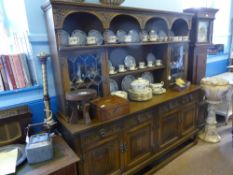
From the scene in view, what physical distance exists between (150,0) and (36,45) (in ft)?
5.08

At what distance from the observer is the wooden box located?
1.50 metres

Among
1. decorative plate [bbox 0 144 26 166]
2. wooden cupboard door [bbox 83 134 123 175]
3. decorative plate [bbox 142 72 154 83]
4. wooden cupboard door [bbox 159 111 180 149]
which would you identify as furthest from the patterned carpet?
decorative plate [bbox 0 144 26 166]

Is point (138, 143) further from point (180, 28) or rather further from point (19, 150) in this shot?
point (180, 28)

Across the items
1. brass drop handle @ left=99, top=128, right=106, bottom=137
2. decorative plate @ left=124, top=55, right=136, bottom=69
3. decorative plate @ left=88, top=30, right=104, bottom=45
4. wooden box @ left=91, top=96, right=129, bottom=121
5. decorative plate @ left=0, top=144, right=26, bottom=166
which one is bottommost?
decorative plate @ left=0, top=144, right=26, bottom=166

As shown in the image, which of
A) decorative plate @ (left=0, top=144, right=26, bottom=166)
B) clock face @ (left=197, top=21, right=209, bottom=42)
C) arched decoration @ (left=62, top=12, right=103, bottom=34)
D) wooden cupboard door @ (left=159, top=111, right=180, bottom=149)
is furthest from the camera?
clock face @ (left=197, top=21, right=209, bottom=42)

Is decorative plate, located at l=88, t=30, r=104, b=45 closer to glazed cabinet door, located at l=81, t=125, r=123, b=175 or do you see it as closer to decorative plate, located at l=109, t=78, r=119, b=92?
decorative plate, located at l=109, t=78, r=119, b=92

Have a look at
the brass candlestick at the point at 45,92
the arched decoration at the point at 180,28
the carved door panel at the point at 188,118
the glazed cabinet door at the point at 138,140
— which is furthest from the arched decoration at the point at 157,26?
the brass candlestick at the point at 45,92

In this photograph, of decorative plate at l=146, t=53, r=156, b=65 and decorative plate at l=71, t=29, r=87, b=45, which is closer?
decorative plate at l=71, t=29, r=87, b=45

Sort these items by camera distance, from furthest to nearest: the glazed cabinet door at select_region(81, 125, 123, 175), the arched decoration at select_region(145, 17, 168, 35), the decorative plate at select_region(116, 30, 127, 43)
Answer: the arched decoration at select_region(145, 17, 168, 35), the decorative plate at select_region(116, 30, 127, 43), the glazed cabinet door at select_region(81, 125, 123, 175)

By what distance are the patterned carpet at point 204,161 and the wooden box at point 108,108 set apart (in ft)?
3.28

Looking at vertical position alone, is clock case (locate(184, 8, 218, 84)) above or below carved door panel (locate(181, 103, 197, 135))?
above

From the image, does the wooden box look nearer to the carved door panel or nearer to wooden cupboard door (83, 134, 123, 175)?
wooden cupboard door (83, 134, 123, 175)

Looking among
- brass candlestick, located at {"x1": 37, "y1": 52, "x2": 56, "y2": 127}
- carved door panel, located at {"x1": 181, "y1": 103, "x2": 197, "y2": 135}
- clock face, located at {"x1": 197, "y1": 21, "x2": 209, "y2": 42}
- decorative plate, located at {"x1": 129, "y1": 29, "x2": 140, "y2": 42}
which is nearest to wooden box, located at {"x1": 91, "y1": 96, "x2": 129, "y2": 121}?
brass candlestick, located at {"x1": 37, "y1": 52, "x2": 56, "y2": 127}

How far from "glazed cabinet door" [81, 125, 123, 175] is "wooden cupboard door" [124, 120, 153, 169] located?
0.10 meters
